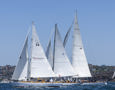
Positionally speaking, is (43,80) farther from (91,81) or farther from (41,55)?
(91,81)

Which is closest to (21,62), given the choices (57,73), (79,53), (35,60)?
(35,60)

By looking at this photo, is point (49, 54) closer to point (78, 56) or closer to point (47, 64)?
point (47, 64)

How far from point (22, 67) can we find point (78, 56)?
12.6 m

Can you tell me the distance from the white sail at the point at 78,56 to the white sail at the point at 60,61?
2.60 metres

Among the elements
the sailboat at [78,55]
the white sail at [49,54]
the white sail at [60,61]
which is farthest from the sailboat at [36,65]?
the sailboat at [78,55]

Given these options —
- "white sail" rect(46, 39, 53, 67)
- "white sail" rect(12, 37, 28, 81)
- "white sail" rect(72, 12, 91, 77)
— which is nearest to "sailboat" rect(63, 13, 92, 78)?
"white sail" rect(72, 12, 91, 77)

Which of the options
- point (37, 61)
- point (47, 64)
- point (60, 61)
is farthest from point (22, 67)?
point (60, 61)

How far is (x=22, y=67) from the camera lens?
69.3m

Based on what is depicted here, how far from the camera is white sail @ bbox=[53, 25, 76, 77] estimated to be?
71438 mm

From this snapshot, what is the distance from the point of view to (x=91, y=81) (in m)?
78.8

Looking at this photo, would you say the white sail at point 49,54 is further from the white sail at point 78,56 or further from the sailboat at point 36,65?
the white sail at point 78,56

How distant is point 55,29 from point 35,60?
6915mm

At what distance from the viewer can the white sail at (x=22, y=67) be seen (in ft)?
227

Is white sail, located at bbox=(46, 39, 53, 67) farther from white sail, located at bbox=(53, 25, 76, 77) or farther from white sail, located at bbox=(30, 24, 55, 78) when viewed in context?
white sail, located at bbox=(30, 24, 55, 78)
